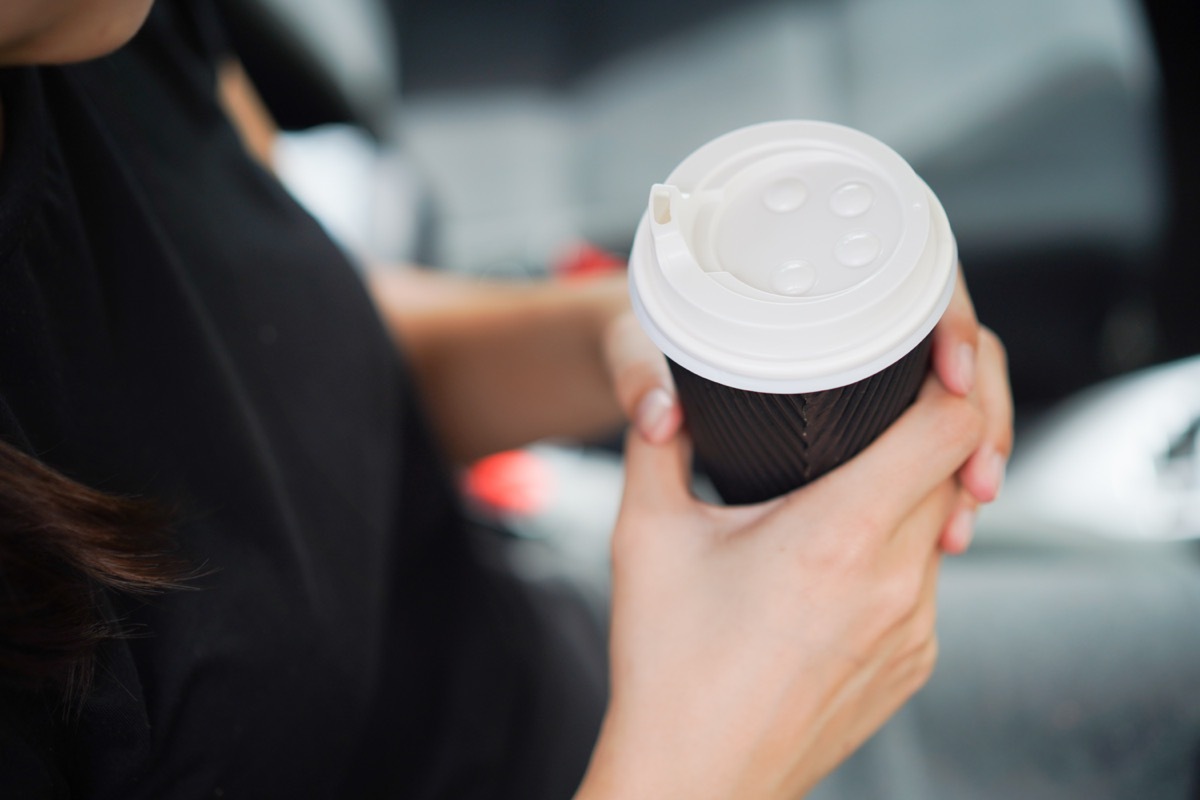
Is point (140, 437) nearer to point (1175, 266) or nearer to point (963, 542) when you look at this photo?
point (963, 542)

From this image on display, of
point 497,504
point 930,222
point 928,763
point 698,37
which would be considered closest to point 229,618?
point 930,222

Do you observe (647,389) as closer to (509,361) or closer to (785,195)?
(785,195)

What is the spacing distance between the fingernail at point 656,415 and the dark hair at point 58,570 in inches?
10.7

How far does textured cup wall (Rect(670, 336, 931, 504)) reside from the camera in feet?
1.41

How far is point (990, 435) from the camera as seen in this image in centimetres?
51

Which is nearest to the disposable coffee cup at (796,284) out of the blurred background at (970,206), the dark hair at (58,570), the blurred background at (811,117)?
the dark hair at (58,570)

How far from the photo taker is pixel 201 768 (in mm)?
521

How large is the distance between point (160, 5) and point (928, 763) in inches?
34.2

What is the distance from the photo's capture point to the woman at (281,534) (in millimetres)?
461

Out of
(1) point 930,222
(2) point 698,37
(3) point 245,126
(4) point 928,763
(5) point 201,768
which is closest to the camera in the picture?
(1) point 930,222

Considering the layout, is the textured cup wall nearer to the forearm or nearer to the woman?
the woman

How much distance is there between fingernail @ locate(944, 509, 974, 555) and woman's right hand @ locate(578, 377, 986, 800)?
20mm

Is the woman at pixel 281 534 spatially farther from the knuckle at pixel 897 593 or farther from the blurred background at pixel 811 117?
the blurred background at pixel 811 117

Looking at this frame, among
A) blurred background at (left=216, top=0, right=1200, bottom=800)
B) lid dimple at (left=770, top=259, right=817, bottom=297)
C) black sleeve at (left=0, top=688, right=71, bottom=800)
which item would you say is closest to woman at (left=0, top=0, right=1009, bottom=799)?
black sleeve at (left=0, top=688, right=71, bottom=800)
